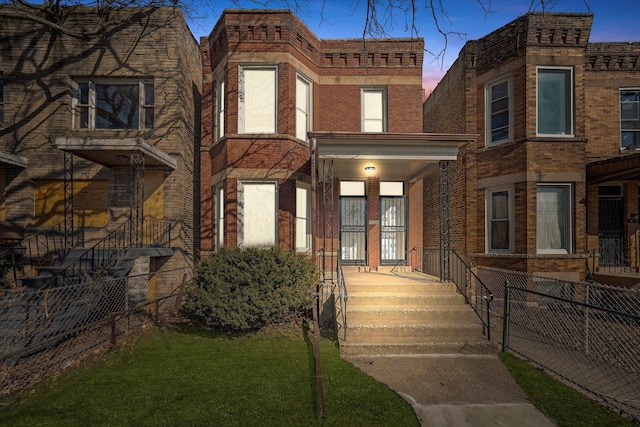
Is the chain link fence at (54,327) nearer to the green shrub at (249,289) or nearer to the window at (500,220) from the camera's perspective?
the green shrub at (249,289)

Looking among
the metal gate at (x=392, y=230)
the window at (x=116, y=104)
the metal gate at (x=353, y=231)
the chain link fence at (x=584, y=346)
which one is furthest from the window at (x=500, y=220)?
the window at (x=116, y=104)

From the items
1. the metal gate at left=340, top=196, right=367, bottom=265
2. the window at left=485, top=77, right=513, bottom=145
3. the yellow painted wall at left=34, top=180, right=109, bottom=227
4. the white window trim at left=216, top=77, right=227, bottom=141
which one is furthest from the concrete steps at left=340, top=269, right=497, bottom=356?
the yellow painted wall at left=34, top=180, right=109, bottom=227

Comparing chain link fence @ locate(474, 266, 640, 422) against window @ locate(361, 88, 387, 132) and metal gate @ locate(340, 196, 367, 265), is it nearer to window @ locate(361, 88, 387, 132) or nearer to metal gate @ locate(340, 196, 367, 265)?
metal gate @ locate(340, 196, 367, 265)

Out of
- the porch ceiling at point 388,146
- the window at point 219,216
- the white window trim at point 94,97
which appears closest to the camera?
the porch ceiling at point 388,146

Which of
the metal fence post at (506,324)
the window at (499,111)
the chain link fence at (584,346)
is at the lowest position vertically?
the chain link fence at (584,346)

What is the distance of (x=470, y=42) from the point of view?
11.9 m

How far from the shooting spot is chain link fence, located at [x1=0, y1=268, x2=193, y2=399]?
17.4ft

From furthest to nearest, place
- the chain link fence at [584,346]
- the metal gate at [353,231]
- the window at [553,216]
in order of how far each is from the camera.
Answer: the metal gate at [353,231] < the window at [553,216] < the chain link fence at [584,346]

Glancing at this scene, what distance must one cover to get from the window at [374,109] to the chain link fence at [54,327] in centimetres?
897

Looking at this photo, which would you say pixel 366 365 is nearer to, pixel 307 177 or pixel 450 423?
pixel 450 423

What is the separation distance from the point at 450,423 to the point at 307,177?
325 inches

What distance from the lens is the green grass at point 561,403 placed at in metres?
4.12

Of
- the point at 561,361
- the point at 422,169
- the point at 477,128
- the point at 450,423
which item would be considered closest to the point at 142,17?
the point at 422,169

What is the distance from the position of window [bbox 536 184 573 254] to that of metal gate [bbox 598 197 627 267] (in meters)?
2.19
